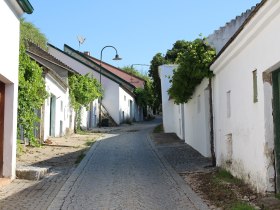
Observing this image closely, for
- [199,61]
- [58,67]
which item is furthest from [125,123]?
[199,61]

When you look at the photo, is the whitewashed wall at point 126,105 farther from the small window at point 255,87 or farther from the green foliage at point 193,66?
the small window at point 255,87

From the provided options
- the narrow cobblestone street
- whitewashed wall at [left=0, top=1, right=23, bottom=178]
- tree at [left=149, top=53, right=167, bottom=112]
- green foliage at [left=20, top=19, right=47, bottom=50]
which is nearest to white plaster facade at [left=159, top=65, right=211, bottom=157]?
the narrow cobblestone street

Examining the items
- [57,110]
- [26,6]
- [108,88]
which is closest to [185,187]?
[26,6]

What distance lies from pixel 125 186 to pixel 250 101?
3297 mm

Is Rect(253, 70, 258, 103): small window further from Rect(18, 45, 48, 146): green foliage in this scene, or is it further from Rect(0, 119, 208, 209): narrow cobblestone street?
Rect(18, 45, 48, 146): green foliage

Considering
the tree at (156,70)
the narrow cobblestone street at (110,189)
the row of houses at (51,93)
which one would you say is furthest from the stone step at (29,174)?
the tree at (156,70)

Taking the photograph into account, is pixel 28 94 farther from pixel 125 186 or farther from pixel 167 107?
pixel 167 107

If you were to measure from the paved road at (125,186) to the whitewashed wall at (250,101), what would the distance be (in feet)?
4.26

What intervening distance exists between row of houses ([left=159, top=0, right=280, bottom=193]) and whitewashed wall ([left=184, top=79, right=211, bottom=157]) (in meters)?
1.53

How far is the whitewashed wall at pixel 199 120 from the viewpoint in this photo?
50.5 feet

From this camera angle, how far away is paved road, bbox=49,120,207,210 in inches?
328

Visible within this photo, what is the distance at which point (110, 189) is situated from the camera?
9.82 m

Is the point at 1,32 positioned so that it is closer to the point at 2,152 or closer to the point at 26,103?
the point at 2,152

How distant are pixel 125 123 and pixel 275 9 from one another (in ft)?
113
